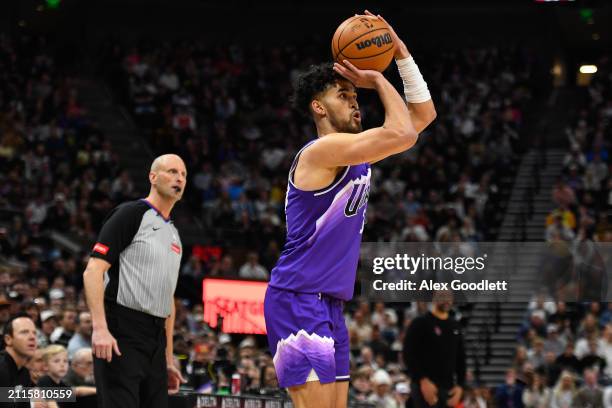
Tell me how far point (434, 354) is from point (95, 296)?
413 cm

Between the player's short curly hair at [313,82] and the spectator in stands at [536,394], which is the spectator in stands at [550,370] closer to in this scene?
the spectator in stands at [536,394]

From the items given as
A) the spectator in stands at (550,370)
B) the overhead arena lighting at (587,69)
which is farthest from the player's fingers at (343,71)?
the overhead arena lighting at (587,69)

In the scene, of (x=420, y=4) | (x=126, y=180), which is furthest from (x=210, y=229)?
(x=420, y=4)

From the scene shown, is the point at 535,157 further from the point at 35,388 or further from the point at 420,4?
the point at 35,388

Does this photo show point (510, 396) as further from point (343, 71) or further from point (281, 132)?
point (281, 132)

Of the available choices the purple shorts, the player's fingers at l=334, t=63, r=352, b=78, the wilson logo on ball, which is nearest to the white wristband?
the wilson logo on ball

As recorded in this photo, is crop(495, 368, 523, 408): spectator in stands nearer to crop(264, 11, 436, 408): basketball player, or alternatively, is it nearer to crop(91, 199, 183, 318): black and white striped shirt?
crop(91, 199, 183, 318): black and white striped shirt

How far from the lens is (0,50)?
23.9 m

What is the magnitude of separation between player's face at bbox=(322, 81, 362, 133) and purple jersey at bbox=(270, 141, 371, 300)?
0.21 m

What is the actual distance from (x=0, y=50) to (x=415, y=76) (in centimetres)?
2018

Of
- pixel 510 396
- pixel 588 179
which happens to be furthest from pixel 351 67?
pixel 588 179

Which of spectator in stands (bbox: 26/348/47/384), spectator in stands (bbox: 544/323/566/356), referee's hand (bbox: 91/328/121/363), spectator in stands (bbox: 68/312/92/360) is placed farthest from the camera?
spectator in stands (bbox: 544/323/566/356)

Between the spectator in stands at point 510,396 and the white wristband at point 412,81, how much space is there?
8622 millimetres

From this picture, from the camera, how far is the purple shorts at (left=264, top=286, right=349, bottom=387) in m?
4.91
